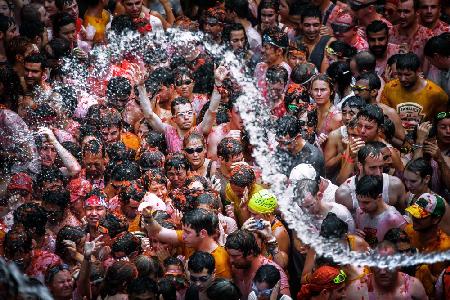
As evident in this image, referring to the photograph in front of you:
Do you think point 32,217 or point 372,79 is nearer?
point 32,217

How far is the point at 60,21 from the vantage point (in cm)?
1279

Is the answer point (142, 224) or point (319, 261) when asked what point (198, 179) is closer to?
point (142, 224)

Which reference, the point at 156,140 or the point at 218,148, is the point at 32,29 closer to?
the point at 156,140

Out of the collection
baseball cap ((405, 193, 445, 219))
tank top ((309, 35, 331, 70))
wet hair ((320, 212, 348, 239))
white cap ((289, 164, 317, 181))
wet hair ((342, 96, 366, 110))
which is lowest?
tank top ((309, 35, 331, 70))

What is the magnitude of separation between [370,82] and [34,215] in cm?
347

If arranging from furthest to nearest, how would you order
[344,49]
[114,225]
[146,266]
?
1. [344,49]
2. [114,225]
3. [146,266]

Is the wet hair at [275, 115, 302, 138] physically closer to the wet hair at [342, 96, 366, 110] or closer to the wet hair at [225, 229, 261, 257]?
the wet hair at [342, 96, 366, 110]

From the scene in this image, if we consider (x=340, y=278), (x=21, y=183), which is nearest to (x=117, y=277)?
(x=340, y=278)

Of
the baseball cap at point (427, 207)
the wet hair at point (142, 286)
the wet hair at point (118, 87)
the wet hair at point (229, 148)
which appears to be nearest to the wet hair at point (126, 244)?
the wet hair at point (142, 286)

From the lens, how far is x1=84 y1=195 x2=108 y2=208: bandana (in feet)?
33.3

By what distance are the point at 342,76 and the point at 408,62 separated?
2.60 ft

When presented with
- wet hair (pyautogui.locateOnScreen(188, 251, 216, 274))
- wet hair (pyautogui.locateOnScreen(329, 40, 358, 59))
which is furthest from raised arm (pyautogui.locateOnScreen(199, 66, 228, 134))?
wet hair (pyautogui.locateOnScreen(188, 251, 216, 274))

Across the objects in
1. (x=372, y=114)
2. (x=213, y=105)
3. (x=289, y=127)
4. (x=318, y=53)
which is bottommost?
(x=318, y=53)

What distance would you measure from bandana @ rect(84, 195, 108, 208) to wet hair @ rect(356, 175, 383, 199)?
7.10 ft
